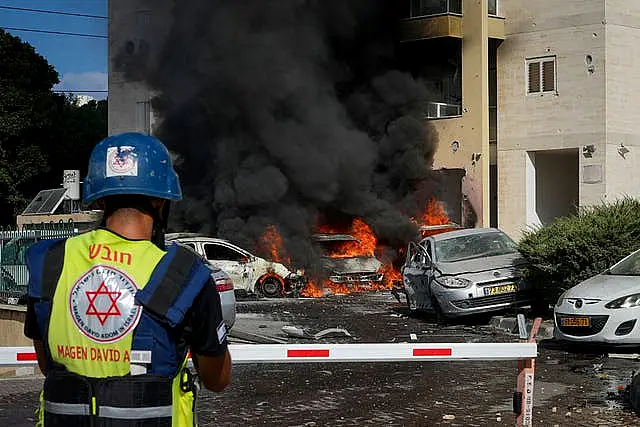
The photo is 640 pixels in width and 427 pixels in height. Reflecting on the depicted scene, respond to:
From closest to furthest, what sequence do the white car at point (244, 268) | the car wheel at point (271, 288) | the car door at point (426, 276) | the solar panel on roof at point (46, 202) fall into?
the car door at point (426, 276) → the white car at point (244, 268) → the car wheel at point (271, 288) → the solar panel on roof at point (46, 202)

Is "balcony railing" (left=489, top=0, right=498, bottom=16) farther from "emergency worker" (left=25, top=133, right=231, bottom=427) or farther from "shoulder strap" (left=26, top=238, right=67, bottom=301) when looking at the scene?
"shoulder strap" (left=26, top=238, right=67, bottom=301)

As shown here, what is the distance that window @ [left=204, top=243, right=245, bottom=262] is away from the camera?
22.1 m

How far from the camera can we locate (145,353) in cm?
263

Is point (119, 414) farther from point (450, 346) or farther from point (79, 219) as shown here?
point (79, 219)

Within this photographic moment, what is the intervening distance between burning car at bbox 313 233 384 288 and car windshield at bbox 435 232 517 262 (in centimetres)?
838

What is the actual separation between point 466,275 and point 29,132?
3141 centimetres

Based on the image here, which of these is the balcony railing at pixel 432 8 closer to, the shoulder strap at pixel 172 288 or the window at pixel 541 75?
the window at pixel 541 75

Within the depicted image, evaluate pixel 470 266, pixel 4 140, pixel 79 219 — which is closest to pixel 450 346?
pixel 470 266

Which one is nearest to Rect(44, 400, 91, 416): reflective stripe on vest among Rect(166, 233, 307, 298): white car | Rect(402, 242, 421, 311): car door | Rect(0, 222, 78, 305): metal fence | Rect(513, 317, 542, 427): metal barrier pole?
Rect(513, 317, 542, 427): metal barrier pole

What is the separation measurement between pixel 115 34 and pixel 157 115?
5.18 m

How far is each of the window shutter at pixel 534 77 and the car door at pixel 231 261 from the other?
421 inches

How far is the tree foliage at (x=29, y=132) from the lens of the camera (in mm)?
41781

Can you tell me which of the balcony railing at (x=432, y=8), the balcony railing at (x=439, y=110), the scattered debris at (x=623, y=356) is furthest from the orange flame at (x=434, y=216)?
the scattered debris at (x=623, y=356)

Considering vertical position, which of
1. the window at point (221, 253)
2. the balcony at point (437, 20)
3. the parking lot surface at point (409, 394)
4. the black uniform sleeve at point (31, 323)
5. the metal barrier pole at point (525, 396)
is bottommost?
the parking lot surface at point (409, 394)
